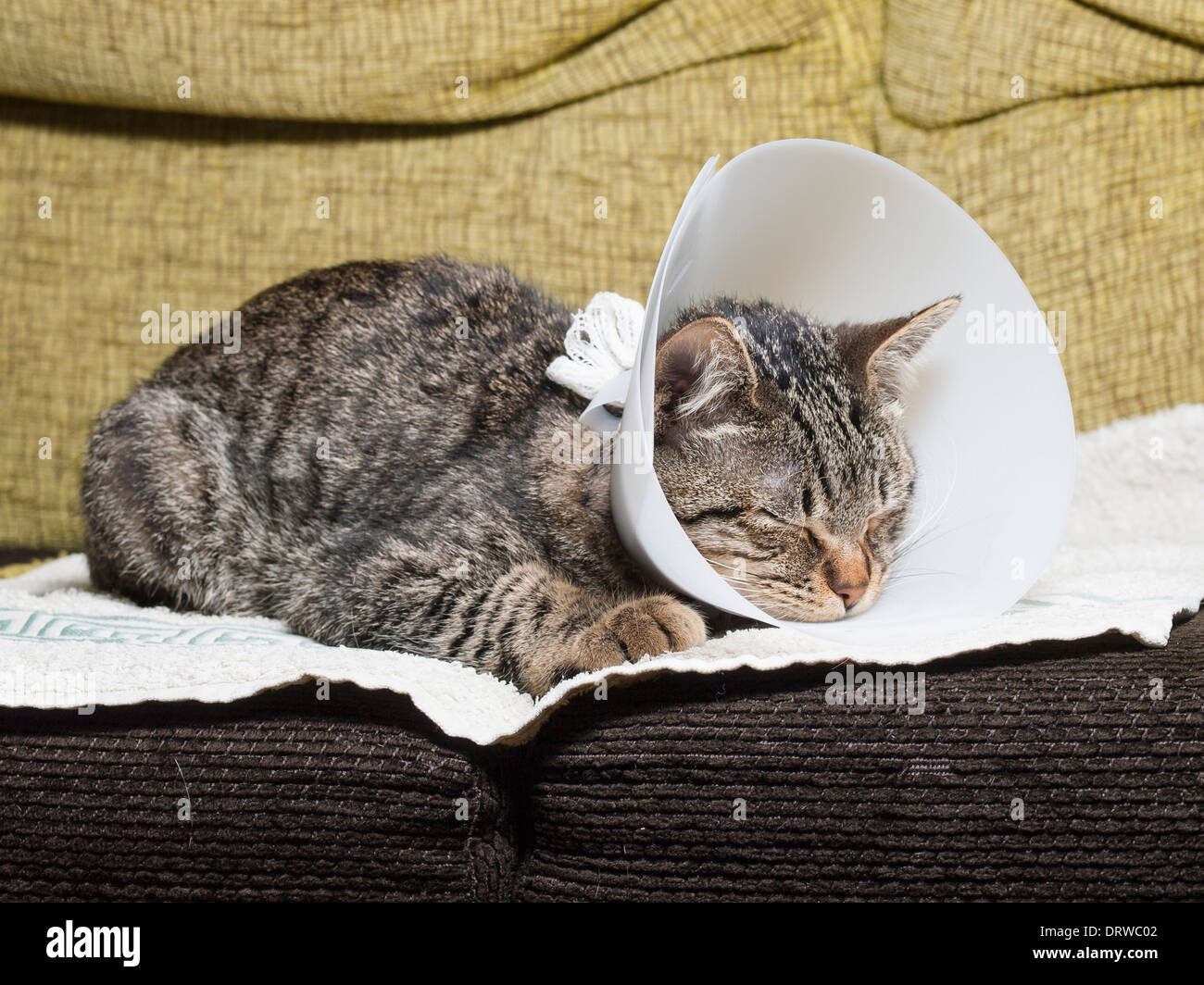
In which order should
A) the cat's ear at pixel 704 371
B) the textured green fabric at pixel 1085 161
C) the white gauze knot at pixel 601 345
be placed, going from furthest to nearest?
the textured green fabric at pixel 1085 161 < the white gauze knot at pixel 601 345 < the cat's ear at pixel 704 371

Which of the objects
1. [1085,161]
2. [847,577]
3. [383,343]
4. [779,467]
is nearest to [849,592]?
[847,577]

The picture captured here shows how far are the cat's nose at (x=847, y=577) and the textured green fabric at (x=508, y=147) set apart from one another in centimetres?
109

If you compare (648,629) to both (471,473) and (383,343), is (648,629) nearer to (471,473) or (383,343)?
(471,473)

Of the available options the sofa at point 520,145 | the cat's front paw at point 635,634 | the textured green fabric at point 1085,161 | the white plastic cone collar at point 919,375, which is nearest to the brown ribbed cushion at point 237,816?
the cat's front paw at point 635,634

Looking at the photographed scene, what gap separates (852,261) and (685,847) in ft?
2.62

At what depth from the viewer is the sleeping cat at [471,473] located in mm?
1113

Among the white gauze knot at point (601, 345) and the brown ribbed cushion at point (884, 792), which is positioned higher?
the white gauze knot at point (601, 345)

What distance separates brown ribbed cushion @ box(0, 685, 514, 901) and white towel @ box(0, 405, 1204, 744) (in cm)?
4

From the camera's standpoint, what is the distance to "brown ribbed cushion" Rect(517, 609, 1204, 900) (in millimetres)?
846

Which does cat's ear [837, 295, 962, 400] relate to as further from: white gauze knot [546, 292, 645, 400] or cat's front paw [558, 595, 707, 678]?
cat's front paw [558, 595, 707, 678]

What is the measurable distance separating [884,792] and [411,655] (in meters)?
0.55

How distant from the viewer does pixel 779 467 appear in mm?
1122

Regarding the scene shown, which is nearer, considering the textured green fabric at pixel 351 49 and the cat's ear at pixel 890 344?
the cat's ear at pixel 890 344

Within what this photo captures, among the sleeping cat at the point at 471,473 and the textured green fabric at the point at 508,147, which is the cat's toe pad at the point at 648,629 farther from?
the textured green fabric at the point at 508,147
